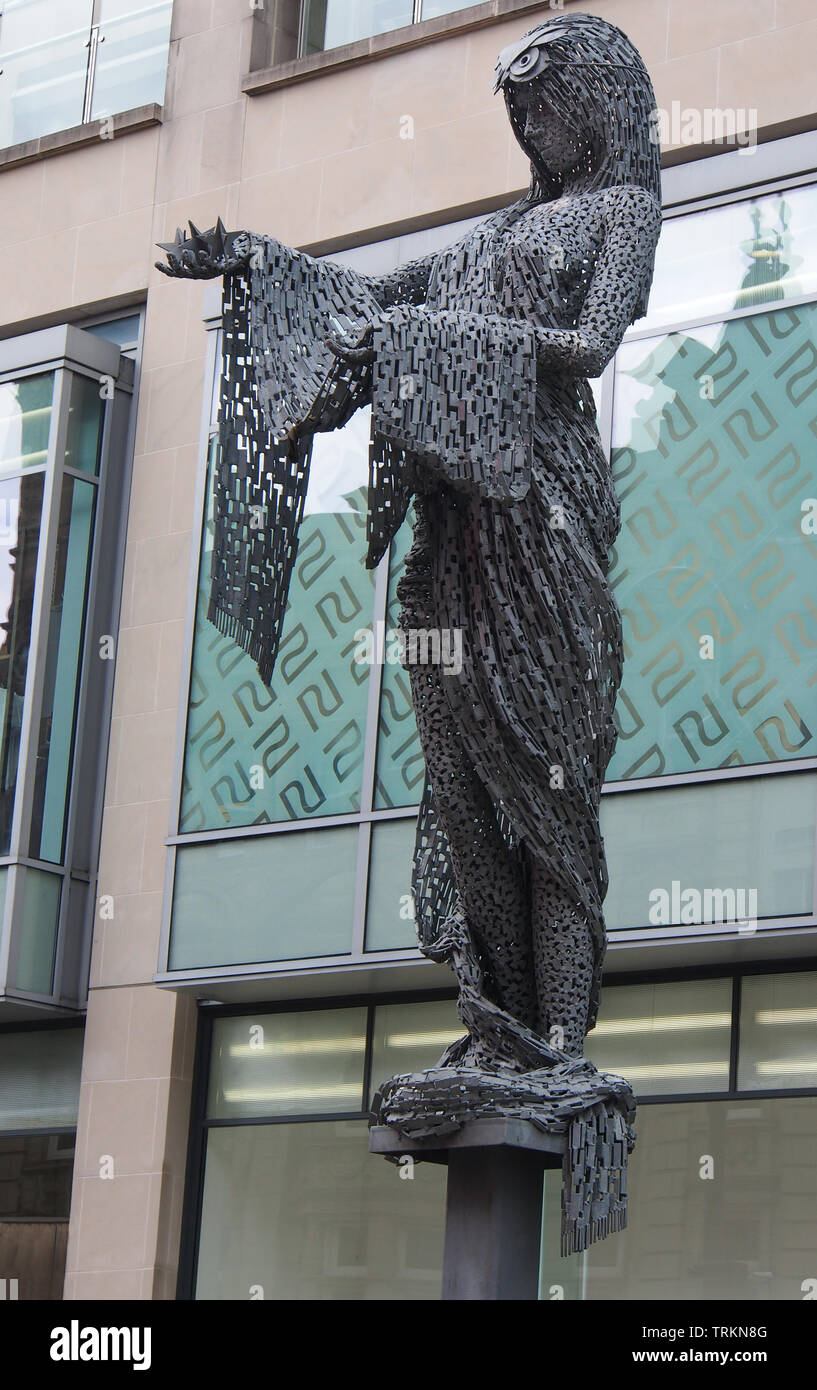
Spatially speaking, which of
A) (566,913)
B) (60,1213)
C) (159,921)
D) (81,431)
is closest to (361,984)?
(159,921)

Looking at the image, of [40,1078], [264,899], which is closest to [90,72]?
[264,899]

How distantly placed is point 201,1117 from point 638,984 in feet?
11.9

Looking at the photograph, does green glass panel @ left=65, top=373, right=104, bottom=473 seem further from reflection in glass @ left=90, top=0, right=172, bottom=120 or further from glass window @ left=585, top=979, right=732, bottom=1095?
glass window @ left=585, top=979, right=732, bottom=1095

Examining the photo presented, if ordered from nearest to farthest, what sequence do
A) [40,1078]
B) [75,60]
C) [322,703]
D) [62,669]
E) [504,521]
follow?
[504,521]
[322,703]
[62,669]
[40,1078]
[75,60]

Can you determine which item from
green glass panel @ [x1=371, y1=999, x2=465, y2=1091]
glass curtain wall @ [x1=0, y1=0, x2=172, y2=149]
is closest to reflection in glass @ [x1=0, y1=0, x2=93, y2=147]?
glass curtain wall @ [x1=0, y1=0, x2=172, y2=149]

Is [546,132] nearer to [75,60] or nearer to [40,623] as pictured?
[40,623]

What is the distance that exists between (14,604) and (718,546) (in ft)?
18.2

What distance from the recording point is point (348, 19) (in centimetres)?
1625

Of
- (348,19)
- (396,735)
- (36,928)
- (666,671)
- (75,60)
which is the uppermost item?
(75,60)

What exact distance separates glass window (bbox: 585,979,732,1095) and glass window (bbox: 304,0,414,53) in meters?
7.34

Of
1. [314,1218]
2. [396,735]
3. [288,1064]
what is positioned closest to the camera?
[396,735]

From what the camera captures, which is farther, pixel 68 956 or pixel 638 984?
pixel 68 956

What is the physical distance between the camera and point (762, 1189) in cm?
1216
